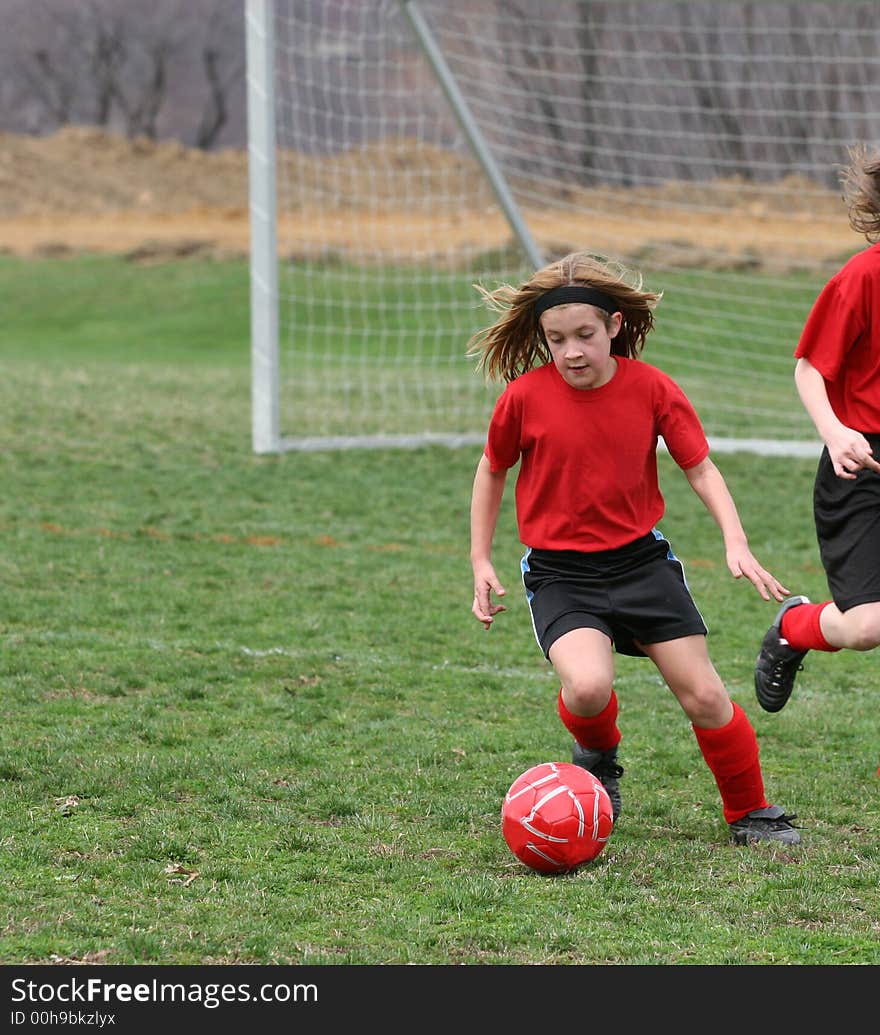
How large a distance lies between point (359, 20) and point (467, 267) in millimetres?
3907

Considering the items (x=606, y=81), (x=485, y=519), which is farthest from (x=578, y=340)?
(x=606, y=81)

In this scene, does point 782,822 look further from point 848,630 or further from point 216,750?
point 216,750

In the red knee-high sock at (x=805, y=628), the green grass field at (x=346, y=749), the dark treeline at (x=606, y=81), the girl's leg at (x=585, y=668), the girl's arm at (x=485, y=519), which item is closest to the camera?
the green grass field at (x=346, y=749)

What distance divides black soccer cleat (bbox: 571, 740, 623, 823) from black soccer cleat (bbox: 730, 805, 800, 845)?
0.36 metres

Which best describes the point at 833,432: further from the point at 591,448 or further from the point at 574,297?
the point at 574,297

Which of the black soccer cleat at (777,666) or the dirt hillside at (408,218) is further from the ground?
the black soccer cleat at (777,666)

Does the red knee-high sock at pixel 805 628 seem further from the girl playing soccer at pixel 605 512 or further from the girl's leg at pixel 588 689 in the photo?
the girl's leg at pixel 588 689

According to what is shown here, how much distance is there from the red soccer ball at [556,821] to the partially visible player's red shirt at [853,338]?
1356 millimetres

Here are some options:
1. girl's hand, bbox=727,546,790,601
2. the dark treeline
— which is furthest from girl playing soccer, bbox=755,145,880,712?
the dark treeline

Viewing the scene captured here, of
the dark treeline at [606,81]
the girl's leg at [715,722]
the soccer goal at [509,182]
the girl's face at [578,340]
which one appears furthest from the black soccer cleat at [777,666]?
the soccer goal at [509,182]

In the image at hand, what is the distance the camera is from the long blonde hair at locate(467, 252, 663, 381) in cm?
412

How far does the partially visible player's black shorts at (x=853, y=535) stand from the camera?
4.24 m

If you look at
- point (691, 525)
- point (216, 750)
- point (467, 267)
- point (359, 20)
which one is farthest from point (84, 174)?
point (216, 750)
